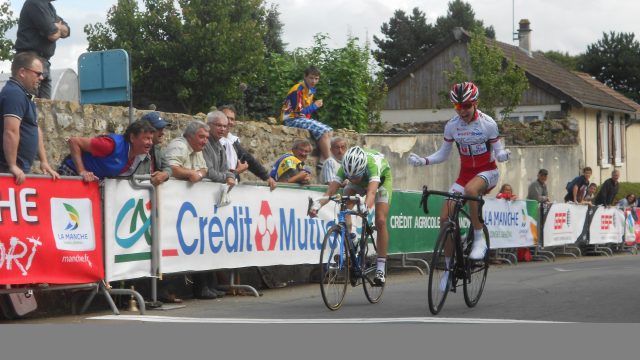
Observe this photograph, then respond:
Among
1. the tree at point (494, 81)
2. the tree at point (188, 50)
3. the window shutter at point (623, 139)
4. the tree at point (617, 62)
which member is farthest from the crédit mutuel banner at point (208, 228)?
the tree at point (617, 62)

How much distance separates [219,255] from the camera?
38.6 ft

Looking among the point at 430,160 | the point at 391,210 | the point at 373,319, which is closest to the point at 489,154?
the point at 430,160

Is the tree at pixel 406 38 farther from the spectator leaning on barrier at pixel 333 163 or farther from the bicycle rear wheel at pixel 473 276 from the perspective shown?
the bicycle rear wheel at pixel 473 276

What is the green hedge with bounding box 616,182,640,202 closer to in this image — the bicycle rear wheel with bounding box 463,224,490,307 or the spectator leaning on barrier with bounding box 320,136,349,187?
the spectator leaning on barrier with bounding box 320,136,349,187

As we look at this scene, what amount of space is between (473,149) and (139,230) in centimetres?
353

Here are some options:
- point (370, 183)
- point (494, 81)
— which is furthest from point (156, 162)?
point (494, 81)

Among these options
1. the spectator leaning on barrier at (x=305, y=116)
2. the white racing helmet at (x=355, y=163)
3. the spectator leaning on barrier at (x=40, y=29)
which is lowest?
the white racing helmet at (x=355, y=163)

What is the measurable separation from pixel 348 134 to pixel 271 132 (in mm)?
3037

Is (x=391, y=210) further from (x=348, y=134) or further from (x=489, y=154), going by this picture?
(x=489, y=154)

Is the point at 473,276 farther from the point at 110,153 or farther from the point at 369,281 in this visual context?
the point at 110,153

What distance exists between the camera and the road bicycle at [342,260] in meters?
10.2

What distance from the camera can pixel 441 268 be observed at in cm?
961

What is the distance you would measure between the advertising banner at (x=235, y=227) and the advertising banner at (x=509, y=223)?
229 inches

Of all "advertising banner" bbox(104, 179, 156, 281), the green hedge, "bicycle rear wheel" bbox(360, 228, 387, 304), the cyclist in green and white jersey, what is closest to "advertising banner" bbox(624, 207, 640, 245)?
the cyclist in green and white jersey
